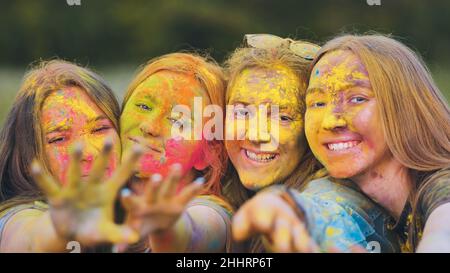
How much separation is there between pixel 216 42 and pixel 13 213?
4.50ft

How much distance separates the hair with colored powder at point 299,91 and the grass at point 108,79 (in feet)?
1.81

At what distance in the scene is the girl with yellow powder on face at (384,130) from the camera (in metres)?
4.05

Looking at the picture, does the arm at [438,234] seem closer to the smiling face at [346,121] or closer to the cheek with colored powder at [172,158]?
the smiling face at [346,121]

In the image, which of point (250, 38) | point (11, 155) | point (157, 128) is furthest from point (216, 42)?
point (11, 155)

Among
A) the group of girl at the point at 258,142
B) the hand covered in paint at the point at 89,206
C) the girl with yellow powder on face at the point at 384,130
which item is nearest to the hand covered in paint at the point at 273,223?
the group of girl at the point at 258,142

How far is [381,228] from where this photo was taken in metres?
4.12

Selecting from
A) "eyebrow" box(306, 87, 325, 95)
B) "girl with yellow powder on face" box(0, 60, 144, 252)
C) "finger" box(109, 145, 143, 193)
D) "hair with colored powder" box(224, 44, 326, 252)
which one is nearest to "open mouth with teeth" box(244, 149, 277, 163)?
"hair with colored powder" box(224, 44, 326, 252)

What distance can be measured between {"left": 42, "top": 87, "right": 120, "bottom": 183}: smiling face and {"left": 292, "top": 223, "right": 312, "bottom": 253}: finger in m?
1.10

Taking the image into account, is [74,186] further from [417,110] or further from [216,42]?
[417,110]

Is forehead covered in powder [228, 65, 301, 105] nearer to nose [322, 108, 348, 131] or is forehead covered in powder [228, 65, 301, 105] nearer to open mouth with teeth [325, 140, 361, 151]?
nose [322, 108, 348, 131]

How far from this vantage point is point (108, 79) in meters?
4.32

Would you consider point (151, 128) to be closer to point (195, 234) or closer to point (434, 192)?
point (195, 234)

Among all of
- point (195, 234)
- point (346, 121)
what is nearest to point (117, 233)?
point (195, 234)

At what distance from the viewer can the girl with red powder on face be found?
13.6ft
